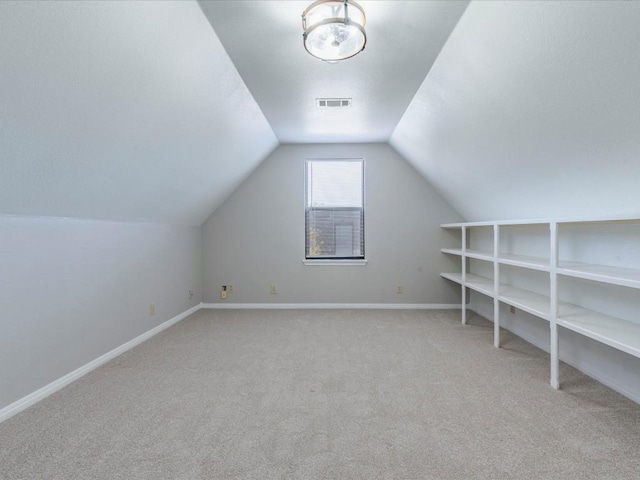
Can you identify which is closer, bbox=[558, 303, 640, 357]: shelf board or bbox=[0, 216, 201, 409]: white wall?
bbox=[558, 303, 640, 357]: shelf board

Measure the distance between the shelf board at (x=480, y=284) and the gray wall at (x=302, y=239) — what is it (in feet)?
2.11

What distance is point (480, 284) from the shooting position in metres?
3.34

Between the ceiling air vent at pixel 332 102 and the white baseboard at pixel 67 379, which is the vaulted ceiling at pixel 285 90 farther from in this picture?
the white baseboard at pixel 67 379

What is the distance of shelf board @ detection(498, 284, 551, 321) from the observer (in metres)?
2.30

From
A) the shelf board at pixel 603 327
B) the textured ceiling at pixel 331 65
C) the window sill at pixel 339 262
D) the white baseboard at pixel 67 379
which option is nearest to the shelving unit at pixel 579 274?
the shelf board at pixel 603 327

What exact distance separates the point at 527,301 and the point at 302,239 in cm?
269

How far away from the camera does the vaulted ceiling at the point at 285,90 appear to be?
4.42ft

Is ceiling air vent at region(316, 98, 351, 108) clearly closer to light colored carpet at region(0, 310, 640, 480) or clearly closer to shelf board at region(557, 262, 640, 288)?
shelf board at region(557, 262, 640, 288)

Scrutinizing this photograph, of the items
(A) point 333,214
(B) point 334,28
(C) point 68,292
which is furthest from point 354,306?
(B) point 334,28

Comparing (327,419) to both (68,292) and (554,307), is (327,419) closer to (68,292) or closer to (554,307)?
(554,307)

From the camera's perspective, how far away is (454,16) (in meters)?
1.74

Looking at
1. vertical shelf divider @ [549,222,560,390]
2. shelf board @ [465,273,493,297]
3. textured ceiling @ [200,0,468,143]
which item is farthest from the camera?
shelf board @ [465,273,493,297]

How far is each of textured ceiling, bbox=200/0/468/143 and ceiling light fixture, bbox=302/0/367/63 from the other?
0.08 metres

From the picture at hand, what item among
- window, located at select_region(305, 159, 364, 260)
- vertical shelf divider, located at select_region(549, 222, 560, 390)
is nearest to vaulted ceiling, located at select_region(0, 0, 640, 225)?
vertical shelf divider, located at select_region(549, 222, 560, 390)
